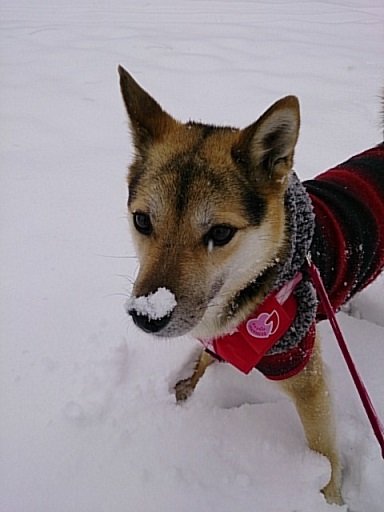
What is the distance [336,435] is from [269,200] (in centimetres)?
92

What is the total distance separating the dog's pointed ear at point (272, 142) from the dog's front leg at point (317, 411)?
2.15 ft

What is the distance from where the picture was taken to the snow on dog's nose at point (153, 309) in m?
1.35

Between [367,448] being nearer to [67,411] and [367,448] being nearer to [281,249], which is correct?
[281,249]

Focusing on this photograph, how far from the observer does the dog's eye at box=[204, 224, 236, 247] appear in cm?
153

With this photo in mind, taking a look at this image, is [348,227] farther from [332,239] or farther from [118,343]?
[118,343]

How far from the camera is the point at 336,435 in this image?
1.90 meters

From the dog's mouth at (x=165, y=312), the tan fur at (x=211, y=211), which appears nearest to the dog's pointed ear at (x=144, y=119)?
the tan fur at (x=211, y=211)

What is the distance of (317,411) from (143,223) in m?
A: 0.89

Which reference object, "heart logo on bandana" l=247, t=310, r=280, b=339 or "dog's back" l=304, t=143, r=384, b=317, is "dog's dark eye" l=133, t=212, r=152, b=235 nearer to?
"heart logo on bandana" l=247, t=310, r=280, b=339

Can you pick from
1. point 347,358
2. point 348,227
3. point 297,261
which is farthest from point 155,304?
point 348,227

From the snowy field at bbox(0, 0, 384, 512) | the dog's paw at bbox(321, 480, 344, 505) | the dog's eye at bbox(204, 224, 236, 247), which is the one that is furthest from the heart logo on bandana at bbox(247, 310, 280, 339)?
the dog's paw at bbox(321, 480, 344, 505)

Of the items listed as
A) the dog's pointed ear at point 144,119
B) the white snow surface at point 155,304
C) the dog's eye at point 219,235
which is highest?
the dog's pointed ear at point 144,119

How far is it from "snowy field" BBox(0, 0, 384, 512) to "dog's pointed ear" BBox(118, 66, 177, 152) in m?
0.91

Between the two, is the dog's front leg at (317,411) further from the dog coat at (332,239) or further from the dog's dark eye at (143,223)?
the dog's dark eye at (143,223)
